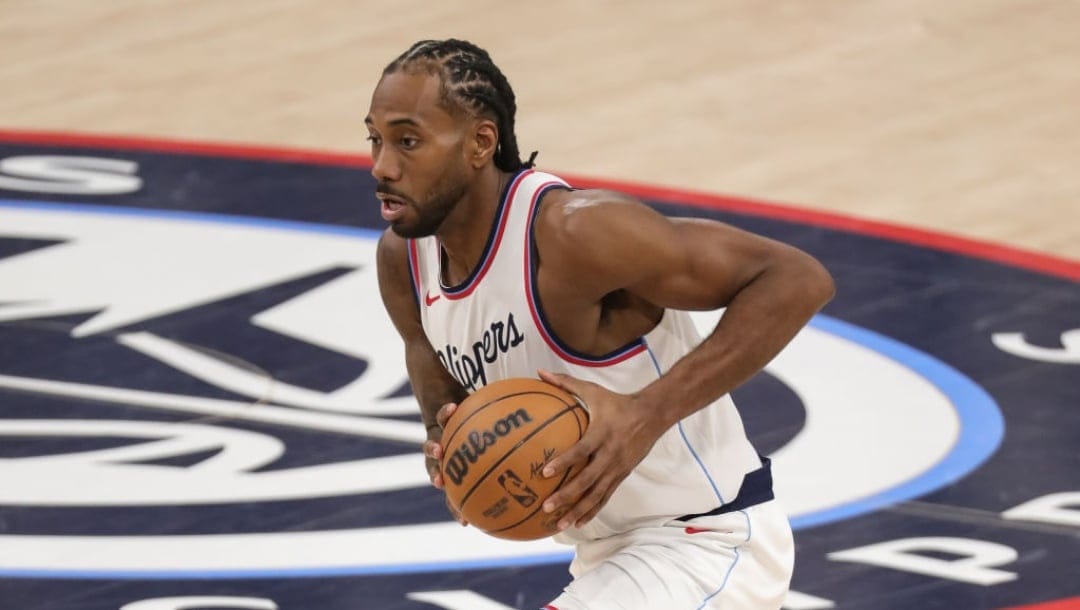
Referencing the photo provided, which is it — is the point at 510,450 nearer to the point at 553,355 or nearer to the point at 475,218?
the point at 553,355

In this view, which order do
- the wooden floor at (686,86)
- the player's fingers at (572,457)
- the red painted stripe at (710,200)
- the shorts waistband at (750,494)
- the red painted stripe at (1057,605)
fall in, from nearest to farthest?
1. the player's fingers at (572,457)
2. the shorts waistband at (750,494)
3. the red painted stripe at (1057,605)
4. the red painted stripe at (710,200)
5. the wooden floor at (686,86)

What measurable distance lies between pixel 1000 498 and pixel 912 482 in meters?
0.29

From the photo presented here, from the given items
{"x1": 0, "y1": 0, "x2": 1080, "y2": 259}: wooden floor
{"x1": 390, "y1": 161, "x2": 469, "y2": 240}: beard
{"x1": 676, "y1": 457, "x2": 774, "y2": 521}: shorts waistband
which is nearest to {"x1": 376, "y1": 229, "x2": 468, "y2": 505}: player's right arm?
{"x1": 390, "y1": 161, "x2": 469, "y2": 240}: beard

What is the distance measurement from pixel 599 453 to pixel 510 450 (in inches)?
7.3

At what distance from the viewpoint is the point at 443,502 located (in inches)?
266

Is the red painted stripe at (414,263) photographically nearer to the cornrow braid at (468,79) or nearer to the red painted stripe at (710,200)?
the cornrow braid at (468,79)

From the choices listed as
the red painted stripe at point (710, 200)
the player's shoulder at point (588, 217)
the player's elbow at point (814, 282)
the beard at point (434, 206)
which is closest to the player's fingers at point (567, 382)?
the player's shoulder at point (588, 217)

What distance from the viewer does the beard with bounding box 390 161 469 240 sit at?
4051 mm

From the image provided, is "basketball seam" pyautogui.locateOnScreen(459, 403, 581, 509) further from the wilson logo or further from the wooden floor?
the wooden floor

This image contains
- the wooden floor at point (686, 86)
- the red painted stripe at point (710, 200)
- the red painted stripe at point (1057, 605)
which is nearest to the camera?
the red painted stripe at point (1057, 605)

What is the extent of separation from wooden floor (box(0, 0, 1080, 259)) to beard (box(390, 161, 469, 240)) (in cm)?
519

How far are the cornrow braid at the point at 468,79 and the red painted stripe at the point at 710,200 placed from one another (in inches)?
189

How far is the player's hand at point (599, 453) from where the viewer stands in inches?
153

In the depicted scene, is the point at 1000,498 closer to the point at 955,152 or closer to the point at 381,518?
the point at 381,518
